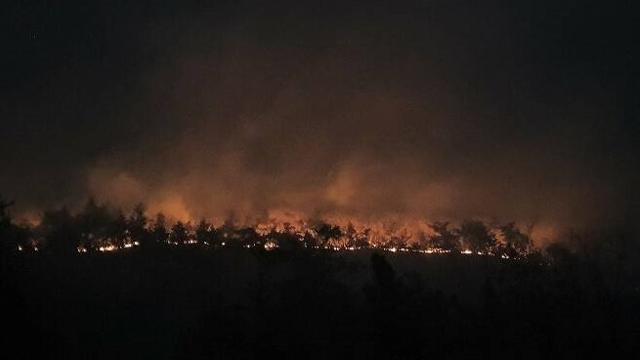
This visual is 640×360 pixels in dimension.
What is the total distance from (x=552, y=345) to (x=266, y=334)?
79.6 feet

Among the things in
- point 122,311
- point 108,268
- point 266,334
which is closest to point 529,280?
point 266,334

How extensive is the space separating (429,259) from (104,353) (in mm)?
96316

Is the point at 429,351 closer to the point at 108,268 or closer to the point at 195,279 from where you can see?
the point at 195,279

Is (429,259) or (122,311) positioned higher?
(429,259)

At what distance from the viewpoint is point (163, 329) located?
270 feet

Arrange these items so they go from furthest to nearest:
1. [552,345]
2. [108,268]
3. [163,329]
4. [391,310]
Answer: [108,268]
[163,329]
[552,345]
[391,310]

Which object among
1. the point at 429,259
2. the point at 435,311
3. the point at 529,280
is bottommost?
the point at 435,311

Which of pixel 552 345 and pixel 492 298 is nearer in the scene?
pixel 552 345

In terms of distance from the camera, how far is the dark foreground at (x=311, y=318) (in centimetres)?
4653

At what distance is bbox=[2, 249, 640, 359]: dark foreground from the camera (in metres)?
46.5

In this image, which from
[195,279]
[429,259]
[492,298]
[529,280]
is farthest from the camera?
[429,259]

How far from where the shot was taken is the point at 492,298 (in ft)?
214

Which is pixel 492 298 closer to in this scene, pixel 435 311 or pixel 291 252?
pixel 435 311

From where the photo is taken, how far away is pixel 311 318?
5716cm
